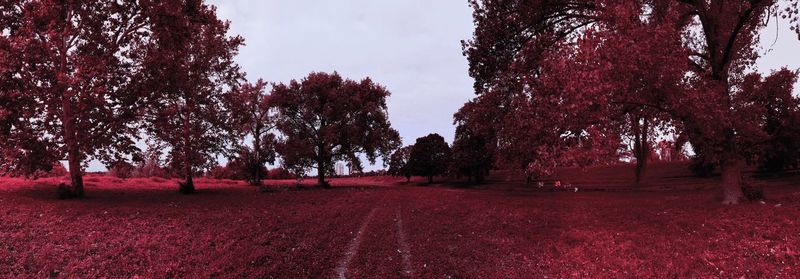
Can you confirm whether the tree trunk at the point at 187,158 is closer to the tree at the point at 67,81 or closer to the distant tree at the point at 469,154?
the tree at the point at 67,81

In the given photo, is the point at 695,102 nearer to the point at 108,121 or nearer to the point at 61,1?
the point at 108,121

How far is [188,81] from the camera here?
117 feet

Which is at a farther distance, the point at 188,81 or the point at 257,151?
the point at 257,151

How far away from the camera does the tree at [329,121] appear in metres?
59.6

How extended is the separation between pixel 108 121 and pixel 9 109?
4.98 metres

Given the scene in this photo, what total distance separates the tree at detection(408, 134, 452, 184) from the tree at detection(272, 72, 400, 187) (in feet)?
89.1

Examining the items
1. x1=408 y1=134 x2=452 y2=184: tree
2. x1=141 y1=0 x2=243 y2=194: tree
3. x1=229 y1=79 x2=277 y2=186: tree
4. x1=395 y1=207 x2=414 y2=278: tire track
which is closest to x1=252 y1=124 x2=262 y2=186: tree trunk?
x1=229 y1=79 x2=277 y2=186: tree

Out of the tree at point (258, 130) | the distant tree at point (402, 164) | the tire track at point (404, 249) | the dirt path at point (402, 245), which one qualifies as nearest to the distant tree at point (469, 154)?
the distant tree at point (402, 164)

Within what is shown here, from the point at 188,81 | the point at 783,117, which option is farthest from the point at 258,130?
the point at 783,117

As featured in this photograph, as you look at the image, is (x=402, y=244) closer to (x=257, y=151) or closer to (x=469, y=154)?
(x=257, y=151)

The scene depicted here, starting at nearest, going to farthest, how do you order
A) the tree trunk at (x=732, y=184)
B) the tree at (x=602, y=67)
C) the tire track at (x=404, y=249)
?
1. the tire track at (x=404, y=249)
2. the tree at (x=602, y=67)
3. the tree trunk at (x=732, y=184)

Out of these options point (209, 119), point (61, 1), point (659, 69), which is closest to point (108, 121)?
point (61, 1)

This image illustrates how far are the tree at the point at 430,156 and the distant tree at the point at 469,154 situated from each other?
21.2 feet

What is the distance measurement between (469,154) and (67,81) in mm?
62186
